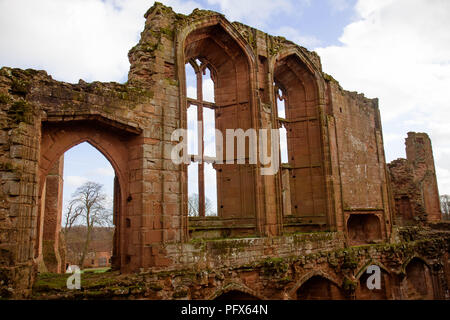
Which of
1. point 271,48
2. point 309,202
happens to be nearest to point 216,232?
point 309,202

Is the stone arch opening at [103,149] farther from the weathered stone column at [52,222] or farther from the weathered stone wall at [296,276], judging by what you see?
the weathered stone column at [52,222]

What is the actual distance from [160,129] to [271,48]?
5454 millimetres

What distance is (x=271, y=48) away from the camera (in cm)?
1154

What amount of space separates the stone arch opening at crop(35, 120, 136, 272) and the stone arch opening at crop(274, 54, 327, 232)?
20.1ft

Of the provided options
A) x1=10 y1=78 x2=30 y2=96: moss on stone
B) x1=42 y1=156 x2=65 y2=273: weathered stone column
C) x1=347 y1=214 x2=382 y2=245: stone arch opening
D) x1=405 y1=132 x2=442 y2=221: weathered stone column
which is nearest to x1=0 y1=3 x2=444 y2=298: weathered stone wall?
x1=10 y1=78 x2=30 y2=96: moss on stone

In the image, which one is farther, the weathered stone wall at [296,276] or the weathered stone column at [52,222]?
the weathered stone column at [52,222]

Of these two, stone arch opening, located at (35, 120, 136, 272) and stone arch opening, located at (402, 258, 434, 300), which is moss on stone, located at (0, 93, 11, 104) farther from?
→ stone arch opening, located at (402, 258, 434, 300)

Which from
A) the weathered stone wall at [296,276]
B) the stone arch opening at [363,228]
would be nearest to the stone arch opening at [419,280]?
the weathered stone wall at [296,276]

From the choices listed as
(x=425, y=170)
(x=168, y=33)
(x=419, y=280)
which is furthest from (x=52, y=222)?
(x=425, y=170)

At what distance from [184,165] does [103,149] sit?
5.88 ft

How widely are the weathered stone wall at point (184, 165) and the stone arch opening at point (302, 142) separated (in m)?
0.04

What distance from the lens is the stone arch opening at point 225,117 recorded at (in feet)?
32.6

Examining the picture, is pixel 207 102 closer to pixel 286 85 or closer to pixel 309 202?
pixel 286 85

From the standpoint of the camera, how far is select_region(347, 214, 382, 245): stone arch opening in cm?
1438
